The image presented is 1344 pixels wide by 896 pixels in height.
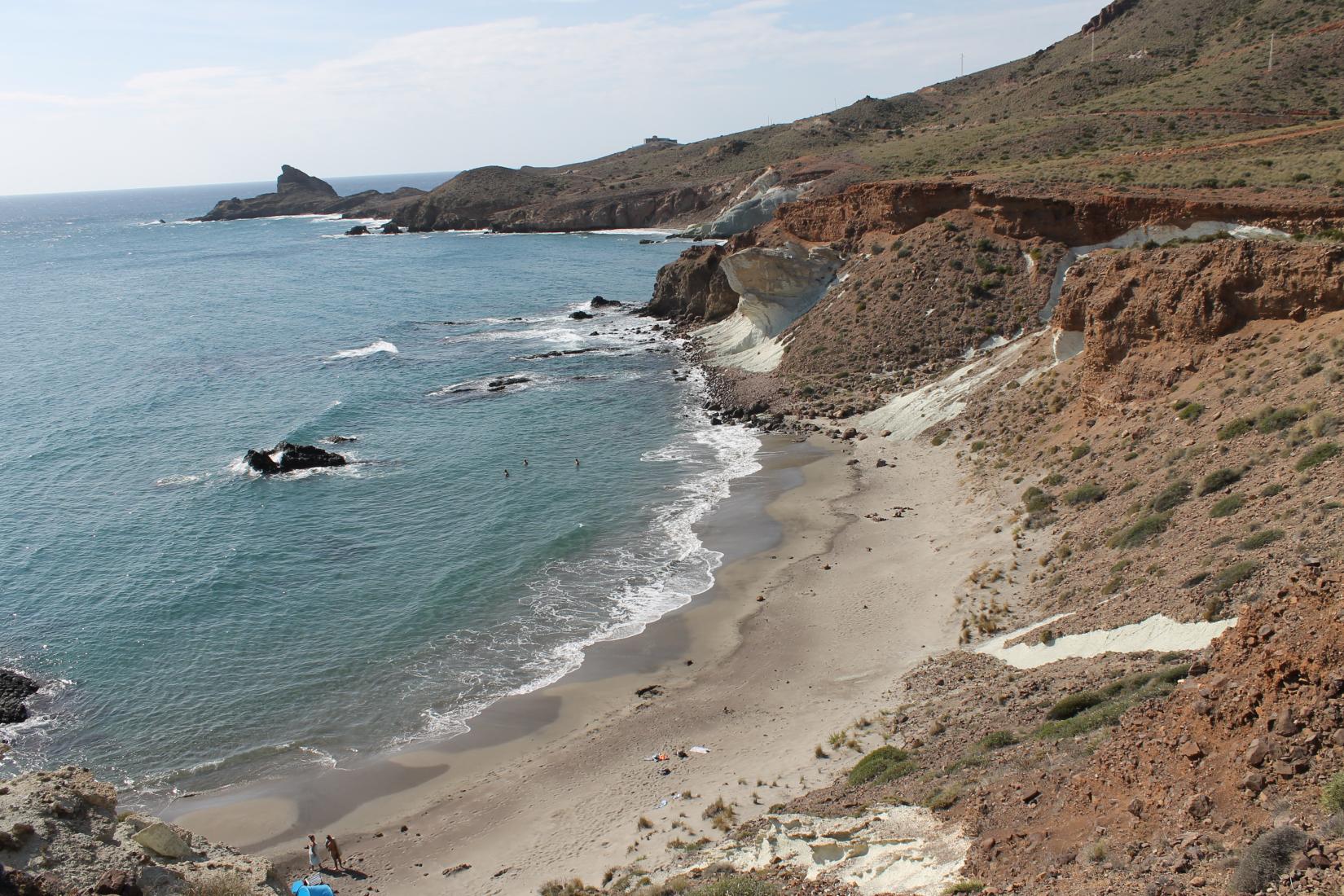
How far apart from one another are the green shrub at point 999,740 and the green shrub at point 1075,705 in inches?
33.2

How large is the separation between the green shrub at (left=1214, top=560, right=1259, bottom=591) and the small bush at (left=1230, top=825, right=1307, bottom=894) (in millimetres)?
9975

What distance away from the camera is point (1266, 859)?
8891 millimetres

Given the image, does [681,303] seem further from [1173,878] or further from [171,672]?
[1173,878]

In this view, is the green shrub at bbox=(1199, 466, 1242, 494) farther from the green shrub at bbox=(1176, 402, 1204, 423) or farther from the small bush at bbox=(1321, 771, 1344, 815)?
the small bush at bbox=(1321, 771, 1344, 815)

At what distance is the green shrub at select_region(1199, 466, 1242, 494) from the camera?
74.1ft

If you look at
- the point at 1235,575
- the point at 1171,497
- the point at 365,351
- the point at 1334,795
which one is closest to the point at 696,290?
the point at 365,351

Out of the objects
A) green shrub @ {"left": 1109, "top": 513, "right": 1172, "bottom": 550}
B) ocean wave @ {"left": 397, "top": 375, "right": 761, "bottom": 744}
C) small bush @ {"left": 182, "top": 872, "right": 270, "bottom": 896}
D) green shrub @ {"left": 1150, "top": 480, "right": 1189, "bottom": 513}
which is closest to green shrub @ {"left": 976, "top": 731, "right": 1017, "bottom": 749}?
green shrub @ {"left": 1109, "top": 513, "right": 1172, "bottom": 550}

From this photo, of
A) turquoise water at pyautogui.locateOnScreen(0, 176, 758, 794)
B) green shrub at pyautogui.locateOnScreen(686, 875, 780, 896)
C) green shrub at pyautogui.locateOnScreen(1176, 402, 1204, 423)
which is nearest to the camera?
green shrub at pyautogui.locateOnScreen(686, 875, 780, 896)

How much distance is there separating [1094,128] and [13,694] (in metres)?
73.4

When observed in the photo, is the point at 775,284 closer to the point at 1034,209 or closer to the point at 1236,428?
the point at 1034,209

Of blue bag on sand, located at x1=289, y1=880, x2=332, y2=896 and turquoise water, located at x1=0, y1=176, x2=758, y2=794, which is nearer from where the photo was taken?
blue bag on sand, located at x1=289, y1=880, x2=332, y2=896

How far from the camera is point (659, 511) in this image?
36000 mm

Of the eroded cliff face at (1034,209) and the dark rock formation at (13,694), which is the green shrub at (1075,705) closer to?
the dark rock formation at (13,694)

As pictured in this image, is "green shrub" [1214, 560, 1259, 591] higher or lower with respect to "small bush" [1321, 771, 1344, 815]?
lower
